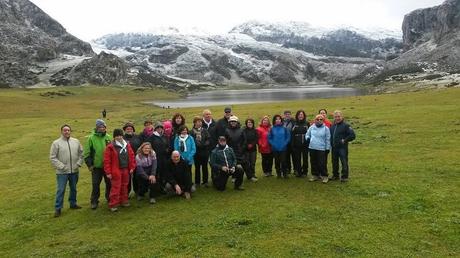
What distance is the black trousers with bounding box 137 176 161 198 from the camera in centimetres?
2168

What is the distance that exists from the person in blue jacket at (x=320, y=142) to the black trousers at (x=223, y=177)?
393 cm

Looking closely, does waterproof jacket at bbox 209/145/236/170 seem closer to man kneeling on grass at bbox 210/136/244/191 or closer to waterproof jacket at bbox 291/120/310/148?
man kneeling on grass at bbox 210/136/244/191

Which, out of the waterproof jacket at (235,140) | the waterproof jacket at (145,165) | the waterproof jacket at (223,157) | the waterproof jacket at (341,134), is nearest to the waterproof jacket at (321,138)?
the waterproof jacket at (341,134)

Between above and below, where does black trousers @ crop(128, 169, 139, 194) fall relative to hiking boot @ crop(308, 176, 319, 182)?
above

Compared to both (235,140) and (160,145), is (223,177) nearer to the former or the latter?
(235,140)

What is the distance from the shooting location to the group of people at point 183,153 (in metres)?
20.8

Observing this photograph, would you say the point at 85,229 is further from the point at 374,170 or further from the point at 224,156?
the point at 374,170

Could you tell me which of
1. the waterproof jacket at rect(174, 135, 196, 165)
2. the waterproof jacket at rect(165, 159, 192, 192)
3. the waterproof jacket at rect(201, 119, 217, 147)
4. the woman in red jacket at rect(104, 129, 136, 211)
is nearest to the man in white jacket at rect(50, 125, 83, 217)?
the woman in red jacket at rect(104, 129, 136, 211)

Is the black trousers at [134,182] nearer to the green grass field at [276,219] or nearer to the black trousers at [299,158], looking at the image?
the green grass field at [276,219]

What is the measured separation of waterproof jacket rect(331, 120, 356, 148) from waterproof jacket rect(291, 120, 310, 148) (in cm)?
148

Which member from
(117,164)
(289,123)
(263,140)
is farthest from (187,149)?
(289,123)

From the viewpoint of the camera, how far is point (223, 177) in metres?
22.7

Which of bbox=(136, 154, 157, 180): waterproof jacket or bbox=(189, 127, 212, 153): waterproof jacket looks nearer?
bbox=(136, 154, 157, 180): waterproof jacket

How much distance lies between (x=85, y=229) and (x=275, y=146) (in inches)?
Result: 417
